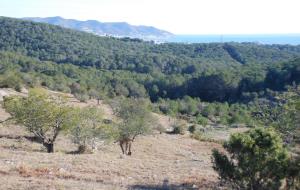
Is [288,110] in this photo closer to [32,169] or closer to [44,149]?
[32,169]

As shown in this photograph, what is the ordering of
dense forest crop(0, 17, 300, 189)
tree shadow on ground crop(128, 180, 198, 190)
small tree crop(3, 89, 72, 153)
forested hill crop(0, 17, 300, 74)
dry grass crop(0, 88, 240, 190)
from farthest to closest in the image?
1. forested hill crop(0, 17, 300, 74)
2. small tree crop(3, 89, 72, 153)
3. tree shadow on ground crop(128, 180, 198, 190)
4. dry grass crop(0, 88, 240, 190)
5. dense forest crop(0, 17, 300, 189)

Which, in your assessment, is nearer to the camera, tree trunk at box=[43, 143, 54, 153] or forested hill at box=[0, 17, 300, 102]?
tree trunk at box=[43, 143, 54, 153]

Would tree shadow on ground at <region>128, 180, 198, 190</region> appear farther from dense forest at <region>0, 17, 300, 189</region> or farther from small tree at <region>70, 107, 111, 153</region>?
small tree at <region>70, 107, 111, 153</region>

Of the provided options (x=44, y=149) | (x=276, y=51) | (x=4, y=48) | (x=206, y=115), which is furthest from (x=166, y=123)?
(x=276, y=51)

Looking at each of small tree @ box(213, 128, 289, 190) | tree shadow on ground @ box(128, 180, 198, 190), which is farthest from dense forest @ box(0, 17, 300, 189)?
tree shadow on ground @ box(128, 180, 198, 190)

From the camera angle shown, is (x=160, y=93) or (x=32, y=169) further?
(x=160, y=93)

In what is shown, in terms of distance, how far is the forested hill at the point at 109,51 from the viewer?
13825 centimetres

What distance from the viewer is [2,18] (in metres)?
167

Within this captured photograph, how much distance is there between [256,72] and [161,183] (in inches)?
3657

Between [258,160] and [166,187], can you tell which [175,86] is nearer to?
[166,187]

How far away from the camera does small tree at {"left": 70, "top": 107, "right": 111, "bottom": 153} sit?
94.3ft

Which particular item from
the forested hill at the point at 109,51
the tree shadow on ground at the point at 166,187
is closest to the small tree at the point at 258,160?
the tree shadow on ground at the point at 166,187

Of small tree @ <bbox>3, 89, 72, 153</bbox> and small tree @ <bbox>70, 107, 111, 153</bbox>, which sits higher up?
small tree @ <bbox>3, 89, 72, 153</bbox>

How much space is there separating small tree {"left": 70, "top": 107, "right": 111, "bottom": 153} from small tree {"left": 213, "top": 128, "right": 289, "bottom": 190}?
47.0 ft
